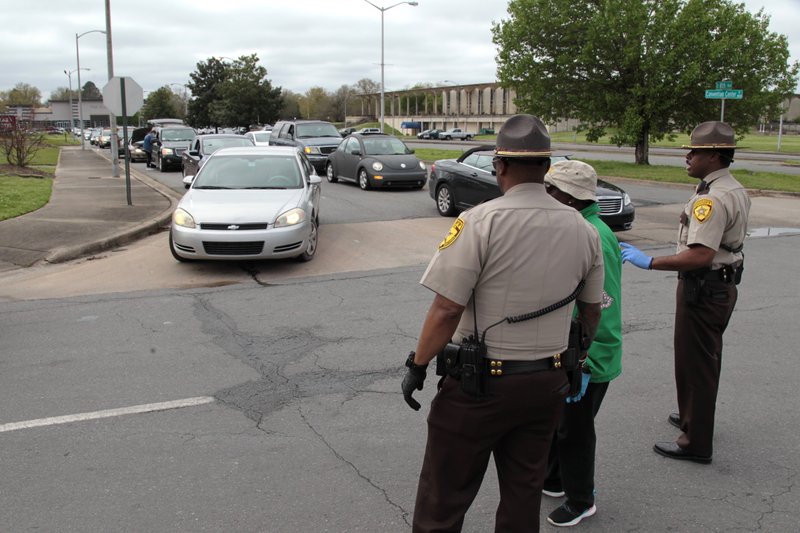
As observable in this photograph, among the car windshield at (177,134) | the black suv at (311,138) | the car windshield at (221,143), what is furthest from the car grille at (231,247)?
the car windshield at (177,134)

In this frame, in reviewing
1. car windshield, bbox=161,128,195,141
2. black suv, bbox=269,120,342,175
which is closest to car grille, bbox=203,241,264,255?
black suv, bbox=269,120,342,175

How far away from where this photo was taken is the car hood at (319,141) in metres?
23.5

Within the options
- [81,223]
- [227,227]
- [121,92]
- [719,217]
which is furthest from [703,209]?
[121,92]

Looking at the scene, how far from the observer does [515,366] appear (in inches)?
98.8

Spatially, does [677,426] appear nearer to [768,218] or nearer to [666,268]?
[666,268]

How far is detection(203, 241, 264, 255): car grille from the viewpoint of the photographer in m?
9.08

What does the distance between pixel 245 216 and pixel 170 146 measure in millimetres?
19737

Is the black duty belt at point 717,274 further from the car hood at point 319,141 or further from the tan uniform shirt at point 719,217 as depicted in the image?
the car hood at point 319,141

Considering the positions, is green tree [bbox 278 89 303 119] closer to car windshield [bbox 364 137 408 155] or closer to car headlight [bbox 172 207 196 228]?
car windshield [bbox 364 137 408 155]

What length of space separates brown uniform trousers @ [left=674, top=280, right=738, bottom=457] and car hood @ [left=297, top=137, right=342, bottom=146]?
66.8ft

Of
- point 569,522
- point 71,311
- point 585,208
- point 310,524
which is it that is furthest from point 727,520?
point 71,311

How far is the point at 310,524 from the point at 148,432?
155 cm

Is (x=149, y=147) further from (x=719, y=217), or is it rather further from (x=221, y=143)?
(x=719, y=217)

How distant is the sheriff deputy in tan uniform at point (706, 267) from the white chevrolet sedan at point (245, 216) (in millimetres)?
6139
